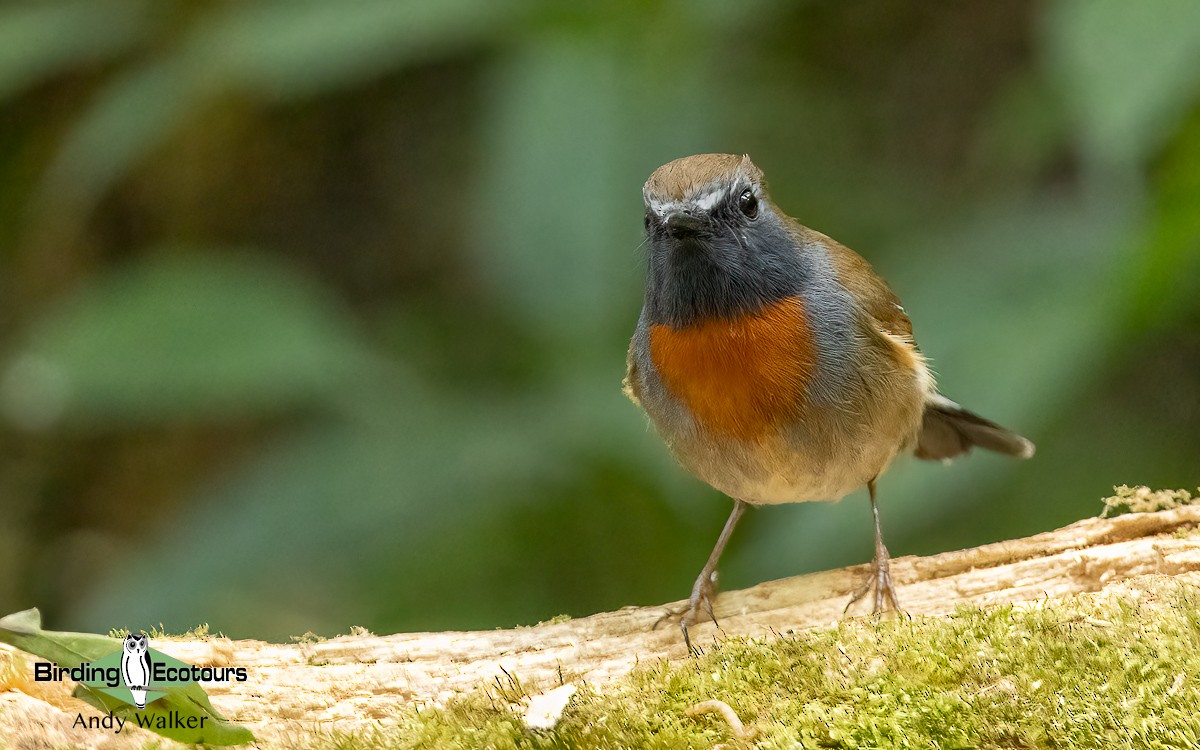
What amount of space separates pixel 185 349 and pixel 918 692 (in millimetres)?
3289

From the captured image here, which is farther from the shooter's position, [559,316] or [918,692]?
[559,316]

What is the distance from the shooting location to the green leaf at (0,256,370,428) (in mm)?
4730

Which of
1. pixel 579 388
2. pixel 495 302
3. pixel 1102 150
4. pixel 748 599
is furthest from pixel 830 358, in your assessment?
pixel 495 302

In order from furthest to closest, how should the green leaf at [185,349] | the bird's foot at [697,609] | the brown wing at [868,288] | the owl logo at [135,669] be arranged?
the green leaf at [185,349], the brown wing at [868,288], the bird's foot at [697,609], the owl logo at [135,669]

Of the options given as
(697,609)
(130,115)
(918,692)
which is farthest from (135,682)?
(130,115)

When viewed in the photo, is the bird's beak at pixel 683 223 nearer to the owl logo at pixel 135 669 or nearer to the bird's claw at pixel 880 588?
the bird's claw at pixel 880 588

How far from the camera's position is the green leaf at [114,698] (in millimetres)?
2559

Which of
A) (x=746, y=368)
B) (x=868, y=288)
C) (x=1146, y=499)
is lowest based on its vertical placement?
(x=1146, y=499)

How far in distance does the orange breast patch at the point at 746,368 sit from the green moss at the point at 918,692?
1.11 metres

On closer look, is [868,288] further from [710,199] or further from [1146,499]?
[1146,499]

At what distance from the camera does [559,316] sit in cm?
471

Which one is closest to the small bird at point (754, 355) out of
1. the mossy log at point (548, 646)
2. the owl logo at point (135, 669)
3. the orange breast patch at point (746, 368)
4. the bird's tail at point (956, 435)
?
the orange breast patch at point (746, 368)

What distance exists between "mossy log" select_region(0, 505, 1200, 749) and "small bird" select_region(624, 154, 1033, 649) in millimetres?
178

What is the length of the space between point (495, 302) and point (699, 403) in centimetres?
180
